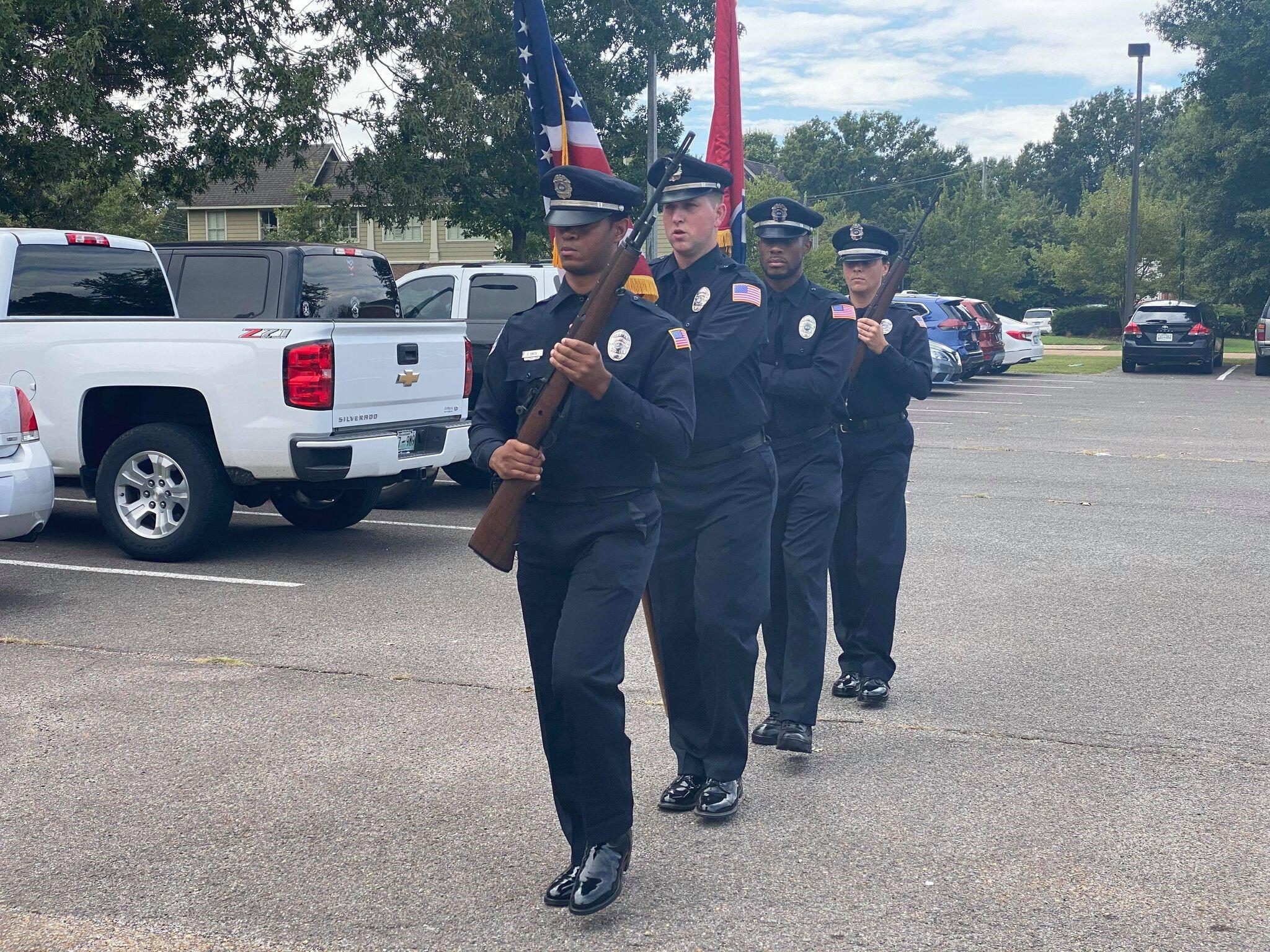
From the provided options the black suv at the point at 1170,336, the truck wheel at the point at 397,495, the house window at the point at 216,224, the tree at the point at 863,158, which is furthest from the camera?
the tree at the point at 863,158

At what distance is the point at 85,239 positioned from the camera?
9180 millimetres

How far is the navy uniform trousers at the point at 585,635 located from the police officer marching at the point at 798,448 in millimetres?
1332

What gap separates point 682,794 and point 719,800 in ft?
0.49

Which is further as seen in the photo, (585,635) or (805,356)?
(805,356)

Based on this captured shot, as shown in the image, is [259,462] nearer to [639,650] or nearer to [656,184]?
[639,650]

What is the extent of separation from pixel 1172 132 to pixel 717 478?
3627 cm

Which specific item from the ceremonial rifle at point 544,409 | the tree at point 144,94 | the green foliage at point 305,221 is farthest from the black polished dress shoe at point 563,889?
the green foliage at point 305,221

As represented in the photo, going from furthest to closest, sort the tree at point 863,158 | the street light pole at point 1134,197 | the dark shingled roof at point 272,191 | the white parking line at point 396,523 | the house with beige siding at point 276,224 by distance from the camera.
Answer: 1. the tree at point 863,158
2. the house with beige siding at point 276,224
3. the dark shingled roof at point 272,191
4. the street light pole at point 1134,197
5. the white parking line at point 396,523

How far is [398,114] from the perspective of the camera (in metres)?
20.1

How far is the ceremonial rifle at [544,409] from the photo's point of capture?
3.68 m

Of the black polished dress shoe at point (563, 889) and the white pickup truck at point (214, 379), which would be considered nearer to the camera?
the black polished dress shoe at point (563, 889)

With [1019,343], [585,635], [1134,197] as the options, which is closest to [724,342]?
[585,635]

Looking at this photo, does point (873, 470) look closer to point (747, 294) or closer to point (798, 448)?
point (798, 448)

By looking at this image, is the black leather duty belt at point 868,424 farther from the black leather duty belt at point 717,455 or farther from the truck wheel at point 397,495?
the truck wheel at point 397,495
